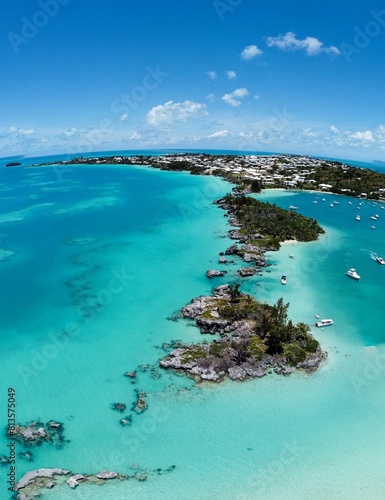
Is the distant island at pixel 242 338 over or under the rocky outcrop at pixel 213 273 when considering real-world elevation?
under

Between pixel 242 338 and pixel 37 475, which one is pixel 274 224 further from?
pixel 37 475

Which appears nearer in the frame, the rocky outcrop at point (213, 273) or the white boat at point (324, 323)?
the white boat at point (324, 323)

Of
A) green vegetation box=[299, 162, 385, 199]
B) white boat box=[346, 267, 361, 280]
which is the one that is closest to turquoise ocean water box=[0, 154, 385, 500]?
white boat box=[346, 267, 361, 280]

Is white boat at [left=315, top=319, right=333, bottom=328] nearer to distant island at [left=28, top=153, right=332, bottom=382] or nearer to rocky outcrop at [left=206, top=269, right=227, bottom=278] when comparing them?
distant island at [left=28, top=153, right=332, bottom=382]

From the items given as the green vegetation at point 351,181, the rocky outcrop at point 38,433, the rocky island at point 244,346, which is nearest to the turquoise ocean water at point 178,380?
the rocky outcrop at point 38,433

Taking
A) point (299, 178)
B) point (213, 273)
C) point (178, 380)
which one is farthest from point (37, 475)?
point (299, 178)

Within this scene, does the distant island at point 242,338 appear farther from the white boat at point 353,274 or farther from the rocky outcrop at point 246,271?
the white boat at point 353,274

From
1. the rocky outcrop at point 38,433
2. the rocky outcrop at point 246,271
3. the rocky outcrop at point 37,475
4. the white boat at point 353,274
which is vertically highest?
the rocky outcrop at point 246,271
